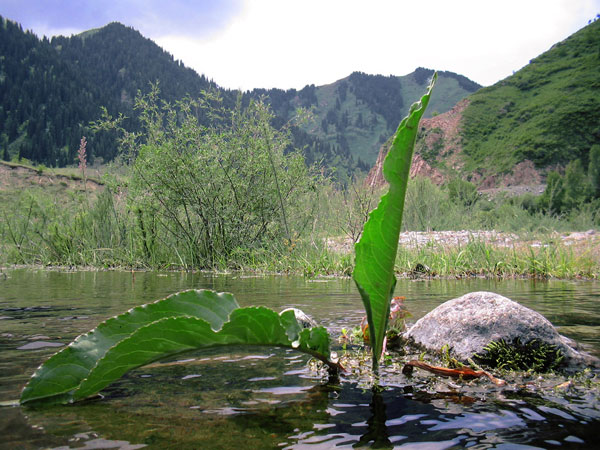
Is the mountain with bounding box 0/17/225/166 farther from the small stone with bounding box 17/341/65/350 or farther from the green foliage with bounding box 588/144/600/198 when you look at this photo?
the small stone with bounding box 17/341/65/350

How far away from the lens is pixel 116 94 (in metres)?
102

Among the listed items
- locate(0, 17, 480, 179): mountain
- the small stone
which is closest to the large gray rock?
the small stone

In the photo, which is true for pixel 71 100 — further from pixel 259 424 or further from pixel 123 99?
pixel 259 424

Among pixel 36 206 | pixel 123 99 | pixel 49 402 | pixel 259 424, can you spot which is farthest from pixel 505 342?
pixel 123 99

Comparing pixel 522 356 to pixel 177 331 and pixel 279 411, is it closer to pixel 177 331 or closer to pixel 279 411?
pixel 279 411

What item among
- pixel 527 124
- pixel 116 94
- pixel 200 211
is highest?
pixel 116 94

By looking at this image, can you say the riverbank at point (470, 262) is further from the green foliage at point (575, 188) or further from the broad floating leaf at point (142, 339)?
the green foliage at point (575, 188)

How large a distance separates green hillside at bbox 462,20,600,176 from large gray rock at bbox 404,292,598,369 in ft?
135

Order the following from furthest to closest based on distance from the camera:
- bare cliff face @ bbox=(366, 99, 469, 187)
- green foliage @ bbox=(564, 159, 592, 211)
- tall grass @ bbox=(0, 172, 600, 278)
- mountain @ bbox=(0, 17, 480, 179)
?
1. mountain @ bbox=(0, 17, 480, 179)
2. bare cliff face @ bbox=(366, 99, 469, 187)
3. green foliage @ bbox=(564, 159, 592, 211)
4. tall grass @ bbox=(0, 172, 600, 278)

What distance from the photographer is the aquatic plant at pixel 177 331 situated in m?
0.95

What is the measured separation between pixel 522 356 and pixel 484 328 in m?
0.16

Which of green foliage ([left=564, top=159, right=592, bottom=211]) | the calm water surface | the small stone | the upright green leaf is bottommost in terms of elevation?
the small stone

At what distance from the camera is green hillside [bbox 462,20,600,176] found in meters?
38.7

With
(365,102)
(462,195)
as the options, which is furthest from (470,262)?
(365,102)
